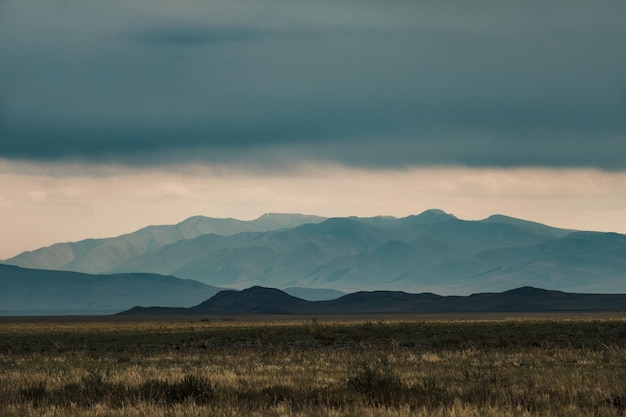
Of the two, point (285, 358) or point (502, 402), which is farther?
point (285, 358)

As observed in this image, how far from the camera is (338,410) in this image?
739 inches

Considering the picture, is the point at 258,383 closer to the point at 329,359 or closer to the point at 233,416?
the point at 233,416

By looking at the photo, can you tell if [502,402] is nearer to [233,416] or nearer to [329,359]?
[233,416]

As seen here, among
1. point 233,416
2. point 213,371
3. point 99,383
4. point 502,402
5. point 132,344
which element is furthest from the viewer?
point 132,344

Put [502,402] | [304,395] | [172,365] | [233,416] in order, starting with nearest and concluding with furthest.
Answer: [233,416], [502,402], [304,395], [172,365]

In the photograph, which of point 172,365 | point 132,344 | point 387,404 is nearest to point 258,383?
point 387,404

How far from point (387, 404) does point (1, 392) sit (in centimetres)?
907

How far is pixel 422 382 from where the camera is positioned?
23.5 meters

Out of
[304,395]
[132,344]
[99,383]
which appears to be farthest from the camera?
[132,344]

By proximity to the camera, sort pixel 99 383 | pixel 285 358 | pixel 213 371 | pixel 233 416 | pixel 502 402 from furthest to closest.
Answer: pixel 285 358 → pixel 213 371 → pixel 99 383 → pixel 502 402 → pixel 233 416

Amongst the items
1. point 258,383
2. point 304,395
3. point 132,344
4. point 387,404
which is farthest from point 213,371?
point 132,344

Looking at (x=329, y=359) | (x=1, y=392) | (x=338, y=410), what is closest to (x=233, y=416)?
(x=338, y=410)

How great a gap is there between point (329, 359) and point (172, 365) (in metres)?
5.56

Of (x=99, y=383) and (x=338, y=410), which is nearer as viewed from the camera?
(x=338, y=410)
